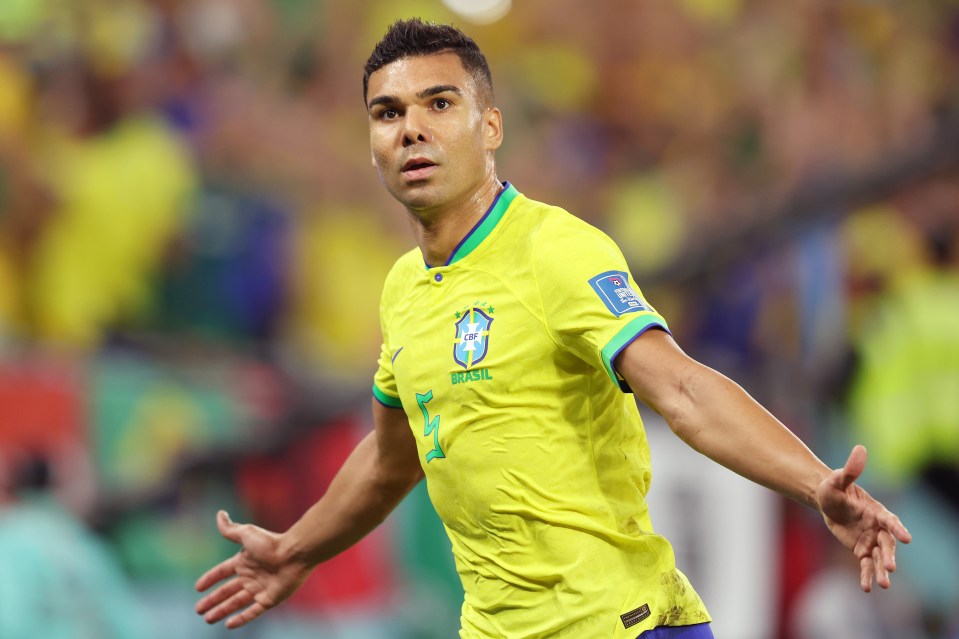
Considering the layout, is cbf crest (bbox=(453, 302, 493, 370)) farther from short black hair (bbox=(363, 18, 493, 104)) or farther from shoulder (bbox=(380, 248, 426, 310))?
short black hair (bbox=(363, 18, 493, 104))

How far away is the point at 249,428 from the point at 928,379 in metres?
4.09

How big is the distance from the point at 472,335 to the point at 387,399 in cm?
69

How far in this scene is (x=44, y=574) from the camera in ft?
24.7

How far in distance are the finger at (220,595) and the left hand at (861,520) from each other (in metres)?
2.08

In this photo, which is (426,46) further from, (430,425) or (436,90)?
(430,425)

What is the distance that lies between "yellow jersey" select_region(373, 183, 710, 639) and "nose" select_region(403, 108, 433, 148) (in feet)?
0.96

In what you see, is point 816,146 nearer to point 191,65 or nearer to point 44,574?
point 191,65

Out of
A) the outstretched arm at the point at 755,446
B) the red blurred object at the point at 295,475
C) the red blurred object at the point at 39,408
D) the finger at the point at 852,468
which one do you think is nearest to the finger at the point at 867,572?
the outstretched arm at the point at 755,446

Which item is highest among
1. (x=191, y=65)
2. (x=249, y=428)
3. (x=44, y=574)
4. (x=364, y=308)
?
(x=191, y=65)

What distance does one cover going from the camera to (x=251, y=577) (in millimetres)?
4027

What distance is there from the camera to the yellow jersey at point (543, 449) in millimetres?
3053

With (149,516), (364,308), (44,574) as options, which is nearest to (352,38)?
(364,308)

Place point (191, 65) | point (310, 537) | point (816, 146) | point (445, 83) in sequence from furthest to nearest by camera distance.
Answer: point (191, 65) < point (816, 146) < point (310, 537) < point (445, 83)

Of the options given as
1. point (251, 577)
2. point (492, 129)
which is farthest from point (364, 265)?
point (492, 129)
